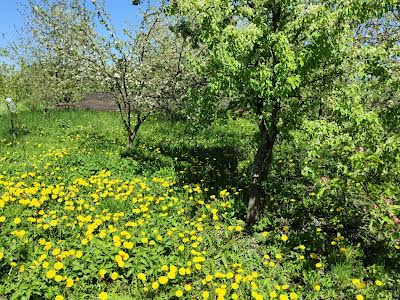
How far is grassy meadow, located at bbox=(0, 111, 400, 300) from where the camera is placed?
5.11 meters

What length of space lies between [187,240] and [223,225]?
1.30 metres

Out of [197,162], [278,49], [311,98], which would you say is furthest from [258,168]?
[197,162]

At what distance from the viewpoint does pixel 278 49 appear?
5.45 meters

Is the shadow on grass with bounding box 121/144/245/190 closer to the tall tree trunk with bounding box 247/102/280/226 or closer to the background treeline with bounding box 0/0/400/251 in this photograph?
the background treeline with bounding box 0/0/400/251

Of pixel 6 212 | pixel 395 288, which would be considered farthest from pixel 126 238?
pixel 395 288

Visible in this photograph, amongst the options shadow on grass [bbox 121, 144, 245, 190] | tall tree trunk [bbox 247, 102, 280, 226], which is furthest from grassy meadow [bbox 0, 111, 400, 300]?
tall tree trunk [bbox 247, 102, 280, 226]

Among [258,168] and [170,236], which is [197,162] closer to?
[258,168]

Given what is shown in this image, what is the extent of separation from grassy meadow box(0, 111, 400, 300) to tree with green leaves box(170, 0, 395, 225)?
1.56 metres

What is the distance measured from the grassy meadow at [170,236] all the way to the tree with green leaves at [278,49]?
1.56 metres

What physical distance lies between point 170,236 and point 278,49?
140 inches

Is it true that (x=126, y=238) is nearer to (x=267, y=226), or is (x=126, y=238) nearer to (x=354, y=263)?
(x=267, y=226)

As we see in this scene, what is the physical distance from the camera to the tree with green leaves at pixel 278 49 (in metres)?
5.39

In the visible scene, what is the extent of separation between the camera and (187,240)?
5.79 meters

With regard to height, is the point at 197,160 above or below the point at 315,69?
below
